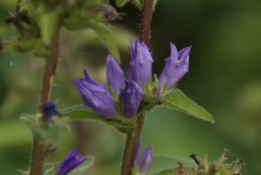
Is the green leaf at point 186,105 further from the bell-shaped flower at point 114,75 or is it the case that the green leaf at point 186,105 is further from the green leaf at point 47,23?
the green leaf at point 47,23

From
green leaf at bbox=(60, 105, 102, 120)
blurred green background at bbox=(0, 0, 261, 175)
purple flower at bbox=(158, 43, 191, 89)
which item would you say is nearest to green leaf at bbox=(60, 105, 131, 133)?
green leaf at bbox=(60, 105, 102, 120)

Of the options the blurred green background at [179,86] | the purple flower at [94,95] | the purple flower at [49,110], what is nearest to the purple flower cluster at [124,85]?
the purple flower at [94,95]

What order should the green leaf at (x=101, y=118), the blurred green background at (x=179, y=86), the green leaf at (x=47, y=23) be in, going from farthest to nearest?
the blurred green background at (x=179, y=86), the green leaf at (x=101, y=118), the green leaf at (x=47, y=23)

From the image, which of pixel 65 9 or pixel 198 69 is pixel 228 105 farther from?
pixel 65 9

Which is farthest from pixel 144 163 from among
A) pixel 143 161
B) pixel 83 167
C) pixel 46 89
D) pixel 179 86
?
pixel 179 86

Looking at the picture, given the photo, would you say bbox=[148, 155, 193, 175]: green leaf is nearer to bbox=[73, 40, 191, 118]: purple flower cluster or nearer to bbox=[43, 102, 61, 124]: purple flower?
bbox=[73, 40, 191, 118]: purple flower cluster

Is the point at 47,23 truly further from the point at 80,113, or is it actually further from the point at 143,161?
the point at 143,161
